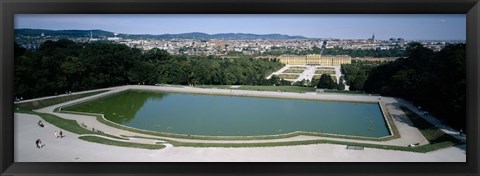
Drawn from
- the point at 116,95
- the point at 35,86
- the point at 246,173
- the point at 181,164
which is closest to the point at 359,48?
the point at 246,173

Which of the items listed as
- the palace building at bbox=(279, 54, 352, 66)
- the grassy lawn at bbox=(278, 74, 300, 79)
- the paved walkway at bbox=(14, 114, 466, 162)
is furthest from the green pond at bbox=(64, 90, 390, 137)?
the palace building at bbox=(279, 54, 352, 66)

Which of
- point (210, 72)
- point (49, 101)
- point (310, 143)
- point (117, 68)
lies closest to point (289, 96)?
point (210, 72)

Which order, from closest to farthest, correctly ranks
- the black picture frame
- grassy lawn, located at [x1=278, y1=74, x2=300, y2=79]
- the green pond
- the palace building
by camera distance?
the black picture frame < the palace building < the green pond < grassy lawn, located at [x1=278, y1=74, x2=300, y2=79]

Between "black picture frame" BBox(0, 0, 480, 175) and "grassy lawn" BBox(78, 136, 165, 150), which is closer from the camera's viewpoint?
"black picture frame" BBox(0, 0, 480, 175)

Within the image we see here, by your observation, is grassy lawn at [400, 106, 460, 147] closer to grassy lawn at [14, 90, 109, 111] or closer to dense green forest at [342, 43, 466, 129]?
dense green forest at [342, 43, 466, 129]

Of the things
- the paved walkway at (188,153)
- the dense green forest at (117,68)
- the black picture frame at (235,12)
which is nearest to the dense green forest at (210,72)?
the dense green forest at (117,68)

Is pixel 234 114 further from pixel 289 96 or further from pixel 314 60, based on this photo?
pixel 314 60
